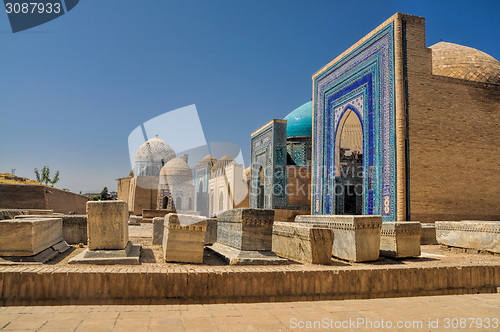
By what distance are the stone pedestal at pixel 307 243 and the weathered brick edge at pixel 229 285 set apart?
1.17 metres

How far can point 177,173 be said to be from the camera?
88.1 ft

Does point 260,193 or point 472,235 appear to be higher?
point 260,193

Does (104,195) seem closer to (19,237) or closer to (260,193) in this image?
(260,193)

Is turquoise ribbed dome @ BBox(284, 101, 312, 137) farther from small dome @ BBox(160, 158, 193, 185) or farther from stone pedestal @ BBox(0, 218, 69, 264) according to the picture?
stone pedestal @ BBox(0, 218, 69, 264)

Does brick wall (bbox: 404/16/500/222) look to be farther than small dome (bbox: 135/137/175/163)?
No

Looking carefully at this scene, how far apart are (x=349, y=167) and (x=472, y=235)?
Answer: 8144mm

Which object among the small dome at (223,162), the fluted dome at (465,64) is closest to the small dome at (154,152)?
the small dome at (223,162)

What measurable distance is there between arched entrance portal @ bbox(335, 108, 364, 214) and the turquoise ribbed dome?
Result: 3.97 m

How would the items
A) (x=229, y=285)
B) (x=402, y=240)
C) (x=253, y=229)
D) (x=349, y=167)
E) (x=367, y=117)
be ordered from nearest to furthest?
(x=229, y=285) < (x=253, y=229) < (x=402, y=240) < (x=367, y=117) < (x=349, y=167)

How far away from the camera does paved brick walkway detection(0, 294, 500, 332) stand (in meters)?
2.21

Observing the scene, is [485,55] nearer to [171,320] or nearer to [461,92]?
[461,92]

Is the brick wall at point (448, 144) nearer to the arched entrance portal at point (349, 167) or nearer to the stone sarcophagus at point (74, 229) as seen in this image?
the arched entrance portal at point (349, 167)

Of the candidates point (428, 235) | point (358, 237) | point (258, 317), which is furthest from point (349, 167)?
point (258, 317)

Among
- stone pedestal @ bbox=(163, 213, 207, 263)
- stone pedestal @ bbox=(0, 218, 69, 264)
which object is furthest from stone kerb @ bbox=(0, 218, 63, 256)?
stone pedestal @ bbox=(163, 213, 207, 263)
